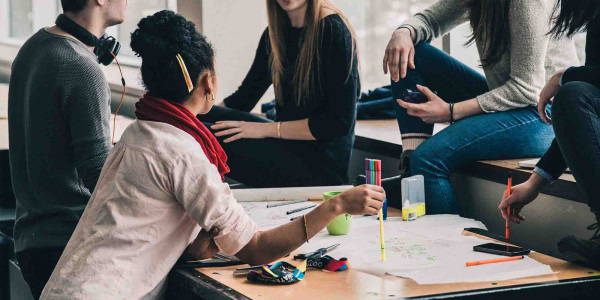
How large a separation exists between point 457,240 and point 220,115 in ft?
4.18

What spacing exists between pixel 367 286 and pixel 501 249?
12.9 inches

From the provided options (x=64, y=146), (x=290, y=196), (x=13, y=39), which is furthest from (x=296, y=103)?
(x=13, y=39)

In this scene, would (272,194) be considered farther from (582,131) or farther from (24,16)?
(24,16)

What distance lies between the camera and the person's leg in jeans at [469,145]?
2111 millimetres

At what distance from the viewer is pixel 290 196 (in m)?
2.21

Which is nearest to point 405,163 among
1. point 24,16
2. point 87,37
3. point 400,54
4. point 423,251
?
point 400,54

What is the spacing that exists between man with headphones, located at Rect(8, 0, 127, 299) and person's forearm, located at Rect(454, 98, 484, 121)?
0.95 metres

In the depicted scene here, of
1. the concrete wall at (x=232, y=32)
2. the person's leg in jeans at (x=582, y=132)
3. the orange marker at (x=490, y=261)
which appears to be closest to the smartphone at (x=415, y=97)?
the person's leg in jeans at (x=582, y=132)

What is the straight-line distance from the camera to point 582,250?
4.85 ft

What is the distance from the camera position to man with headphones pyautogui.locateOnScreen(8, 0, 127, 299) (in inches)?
70.7

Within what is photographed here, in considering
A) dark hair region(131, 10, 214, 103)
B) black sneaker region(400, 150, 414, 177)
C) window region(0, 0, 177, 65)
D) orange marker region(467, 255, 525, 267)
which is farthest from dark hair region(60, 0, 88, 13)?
window region(0, 0, 177, 65)

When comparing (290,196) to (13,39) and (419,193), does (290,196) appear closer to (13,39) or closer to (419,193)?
(419,193)

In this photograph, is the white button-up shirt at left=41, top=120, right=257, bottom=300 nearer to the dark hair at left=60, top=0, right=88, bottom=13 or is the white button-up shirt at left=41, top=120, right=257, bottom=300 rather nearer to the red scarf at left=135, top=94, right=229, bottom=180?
the red scarf at left=135, top=94, right=229, bottom=180

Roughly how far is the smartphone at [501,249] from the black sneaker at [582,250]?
0.27 ft
